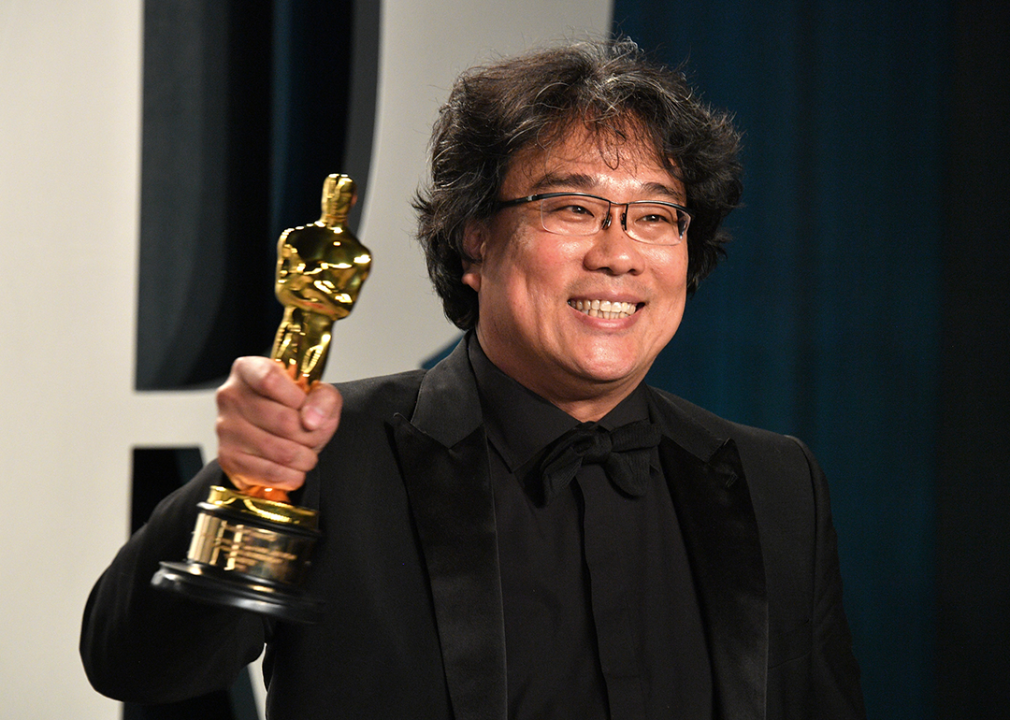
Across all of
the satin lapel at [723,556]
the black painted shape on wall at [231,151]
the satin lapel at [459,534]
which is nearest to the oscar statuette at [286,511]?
the satin lapel at [459,534]

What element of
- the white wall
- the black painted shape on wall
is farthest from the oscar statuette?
the black painted shape on wall

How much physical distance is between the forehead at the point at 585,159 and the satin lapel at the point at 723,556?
16.0 inches

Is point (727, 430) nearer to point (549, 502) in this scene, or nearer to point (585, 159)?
point (549, 502)

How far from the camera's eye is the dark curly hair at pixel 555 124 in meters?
1.63

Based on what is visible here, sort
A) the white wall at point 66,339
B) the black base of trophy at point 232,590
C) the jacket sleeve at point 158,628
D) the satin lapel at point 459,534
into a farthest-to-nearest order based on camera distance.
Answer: the white wall at point 66,339
the satin lapel at point 459,534
the jacket sleeve at point 158,628
the black base of trophy at point 232,590

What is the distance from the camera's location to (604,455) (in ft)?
5.07

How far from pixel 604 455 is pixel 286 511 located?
1.99 feet

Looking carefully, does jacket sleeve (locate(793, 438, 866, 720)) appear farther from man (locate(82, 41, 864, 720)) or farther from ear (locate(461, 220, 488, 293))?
ear (locate(461, 220, 488, 293))

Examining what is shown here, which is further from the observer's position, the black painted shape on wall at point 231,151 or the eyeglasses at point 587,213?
the black painted shape on wall at point 231,151

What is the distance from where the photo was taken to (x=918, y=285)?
2.92 metres

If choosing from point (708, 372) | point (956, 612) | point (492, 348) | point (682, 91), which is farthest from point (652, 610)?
point (956, 612)

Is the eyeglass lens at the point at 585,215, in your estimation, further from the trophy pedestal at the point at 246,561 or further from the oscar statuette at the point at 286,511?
the trophy pedestal at the point at 246,561

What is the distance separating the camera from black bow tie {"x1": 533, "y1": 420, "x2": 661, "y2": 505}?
151 centimetres

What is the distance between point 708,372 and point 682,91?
4.23ft
